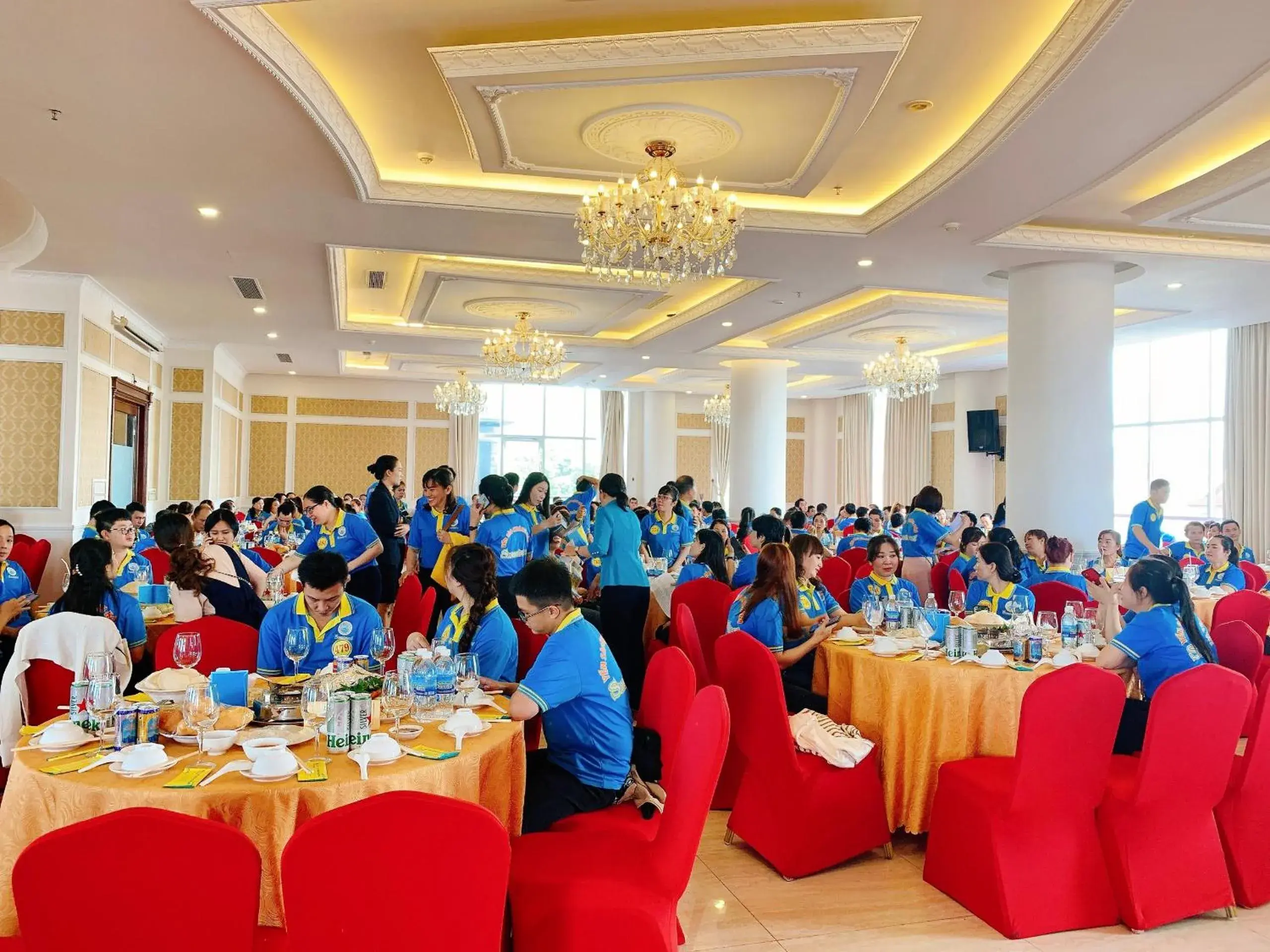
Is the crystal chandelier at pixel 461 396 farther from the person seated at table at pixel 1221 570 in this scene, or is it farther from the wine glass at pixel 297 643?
the wine glass at pixel 297 643

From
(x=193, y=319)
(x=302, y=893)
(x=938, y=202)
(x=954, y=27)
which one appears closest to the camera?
(x=302, y=893)

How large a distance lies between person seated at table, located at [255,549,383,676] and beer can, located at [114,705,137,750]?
1023 mm

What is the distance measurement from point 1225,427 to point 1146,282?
15.3 feet

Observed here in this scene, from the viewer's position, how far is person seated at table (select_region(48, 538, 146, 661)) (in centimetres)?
391

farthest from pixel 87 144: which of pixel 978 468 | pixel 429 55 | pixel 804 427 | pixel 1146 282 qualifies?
pixel 804 427

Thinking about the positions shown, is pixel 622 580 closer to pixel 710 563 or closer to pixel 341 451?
pixel 710 563

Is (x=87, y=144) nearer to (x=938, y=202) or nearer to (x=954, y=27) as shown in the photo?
(x=954, y=27)

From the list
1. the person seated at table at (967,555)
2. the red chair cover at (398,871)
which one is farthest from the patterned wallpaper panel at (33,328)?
the red chair cover at (398,871)

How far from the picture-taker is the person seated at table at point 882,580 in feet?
17.9

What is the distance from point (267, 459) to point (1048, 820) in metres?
18.4

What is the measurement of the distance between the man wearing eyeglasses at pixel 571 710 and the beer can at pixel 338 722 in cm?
55

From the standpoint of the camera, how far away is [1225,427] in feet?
41.8

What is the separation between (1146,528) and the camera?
33.0 ft

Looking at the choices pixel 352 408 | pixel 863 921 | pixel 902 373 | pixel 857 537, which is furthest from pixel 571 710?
pixel 352 408
